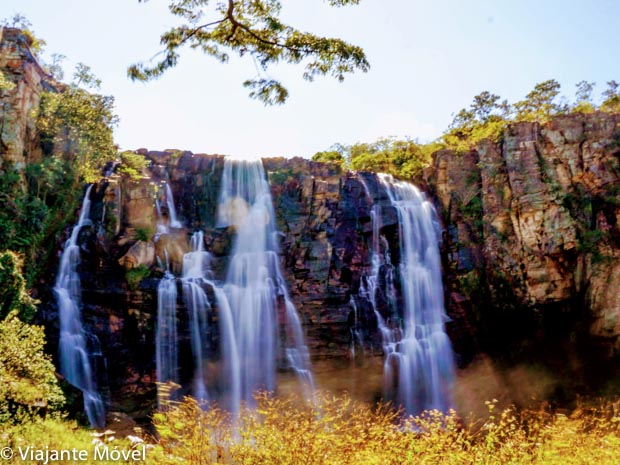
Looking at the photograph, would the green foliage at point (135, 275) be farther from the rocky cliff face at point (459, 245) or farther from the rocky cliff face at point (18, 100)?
the rocky cliff face at point (18, 100)

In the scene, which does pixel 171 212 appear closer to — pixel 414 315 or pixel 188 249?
pixel 188 249

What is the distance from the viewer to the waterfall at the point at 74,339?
52.4 ft

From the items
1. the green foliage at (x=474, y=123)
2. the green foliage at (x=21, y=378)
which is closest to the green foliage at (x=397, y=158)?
the green foliage at (x=474, y=123)

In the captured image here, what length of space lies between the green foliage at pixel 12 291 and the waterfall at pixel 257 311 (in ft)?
25.3

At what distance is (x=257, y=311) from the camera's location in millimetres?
19797

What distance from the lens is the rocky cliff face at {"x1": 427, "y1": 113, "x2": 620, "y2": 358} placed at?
2055cm

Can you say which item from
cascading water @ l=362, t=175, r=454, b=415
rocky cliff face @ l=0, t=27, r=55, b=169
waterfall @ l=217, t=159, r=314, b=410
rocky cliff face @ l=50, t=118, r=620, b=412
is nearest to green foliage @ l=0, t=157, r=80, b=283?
rocky cliff face @ l=0, t=27, r=55, b=169

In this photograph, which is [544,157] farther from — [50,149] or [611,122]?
[50,149]

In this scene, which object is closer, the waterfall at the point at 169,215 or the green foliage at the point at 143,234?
the green foliage at the point at 143,234

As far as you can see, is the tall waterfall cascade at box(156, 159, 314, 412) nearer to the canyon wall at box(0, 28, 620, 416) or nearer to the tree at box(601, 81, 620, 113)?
the canyon wall at box(0, 28, 620, 416)

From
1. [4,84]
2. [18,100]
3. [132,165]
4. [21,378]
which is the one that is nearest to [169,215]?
[132,165]

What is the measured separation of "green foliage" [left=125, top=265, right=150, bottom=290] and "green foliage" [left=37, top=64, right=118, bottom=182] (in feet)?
17.7

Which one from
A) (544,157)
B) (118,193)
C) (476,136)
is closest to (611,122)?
(544,157)

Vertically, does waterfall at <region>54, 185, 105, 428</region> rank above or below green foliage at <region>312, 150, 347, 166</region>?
below
